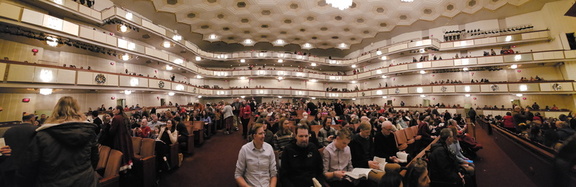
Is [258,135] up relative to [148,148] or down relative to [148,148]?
up

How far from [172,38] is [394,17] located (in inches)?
818

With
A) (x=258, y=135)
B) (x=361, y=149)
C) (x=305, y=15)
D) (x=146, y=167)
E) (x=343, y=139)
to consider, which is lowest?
(x=146, y=167)

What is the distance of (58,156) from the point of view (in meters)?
1.86

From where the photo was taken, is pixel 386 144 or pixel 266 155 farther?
pixel 386 144

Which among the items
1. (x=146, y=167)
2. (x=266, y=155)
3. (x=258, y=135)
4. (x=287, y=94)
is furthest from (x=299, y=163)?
(x=287, y=94)

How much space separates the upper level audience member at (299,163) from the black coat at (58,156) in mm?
2145

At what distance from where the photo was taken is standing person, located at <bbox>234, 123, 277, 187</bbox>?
2.67 meters

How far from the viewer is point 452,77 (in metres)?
19.8

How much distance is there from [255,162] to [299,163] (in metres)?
0.61

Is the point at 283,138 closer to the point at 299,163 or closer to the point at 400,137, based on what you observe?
the point at 299,163

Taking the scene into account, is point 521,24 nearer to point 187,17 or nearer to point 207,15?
point 207,15

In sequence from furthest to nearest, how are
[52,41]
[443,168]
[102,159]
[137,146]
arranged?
1. [52,41]
2. [137,146]
3. [102,159]
4. [443,168]

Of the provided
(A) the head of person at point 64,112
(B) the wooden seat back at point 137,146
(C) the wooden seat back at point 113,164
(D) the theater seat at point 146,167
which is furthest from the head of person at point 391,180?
(B) the wooden seat back at point 137,146

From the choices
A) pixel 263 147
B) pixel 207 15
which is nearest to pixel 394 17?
pixel 207 15
